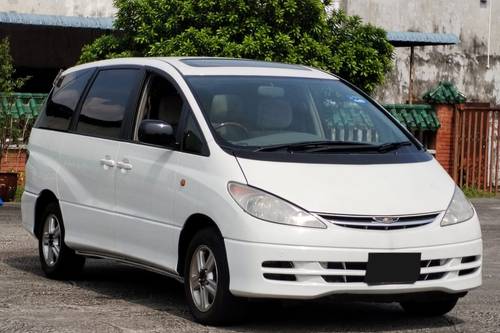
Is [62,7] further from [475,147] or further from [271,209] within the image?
[271,209]

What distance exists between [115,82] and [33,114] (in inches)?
451

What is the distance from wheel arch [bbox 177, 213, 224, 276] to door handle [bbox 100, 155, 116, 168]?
3.94 ft

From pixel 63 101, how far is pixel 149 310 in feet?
8.49

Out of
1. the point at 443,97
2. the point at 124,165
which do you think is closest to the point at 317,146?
the point at 124,165

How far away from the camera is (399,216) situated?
829 centimetres

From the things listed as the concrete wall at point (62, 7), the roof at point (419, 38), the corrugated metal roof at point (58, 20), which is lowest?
the roof at point (419, 38)

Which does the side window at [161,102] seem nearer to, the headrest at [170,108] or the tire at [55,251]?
the headrest at [170,108]

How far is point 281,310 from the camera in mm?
9406

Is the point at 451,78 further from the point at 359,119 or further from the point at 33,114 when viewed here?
the point at 359,119

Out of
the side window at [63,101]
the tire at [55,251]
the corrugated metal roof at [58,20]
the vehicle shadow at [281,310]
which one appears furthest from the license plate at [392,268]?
the corrugated metal roof at [58,20]

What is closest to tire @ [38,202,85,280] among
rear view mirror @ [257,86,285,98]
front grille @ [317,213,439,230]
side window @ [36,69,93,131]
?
side window @ [36,69,93,131]

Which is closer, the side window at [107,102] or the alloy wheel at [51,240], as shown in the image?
the side window at [107,102]

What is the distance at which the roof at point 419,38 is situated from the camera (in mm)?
26891

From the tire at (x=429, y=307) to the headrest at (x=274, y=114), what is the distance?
1505 millimetres
